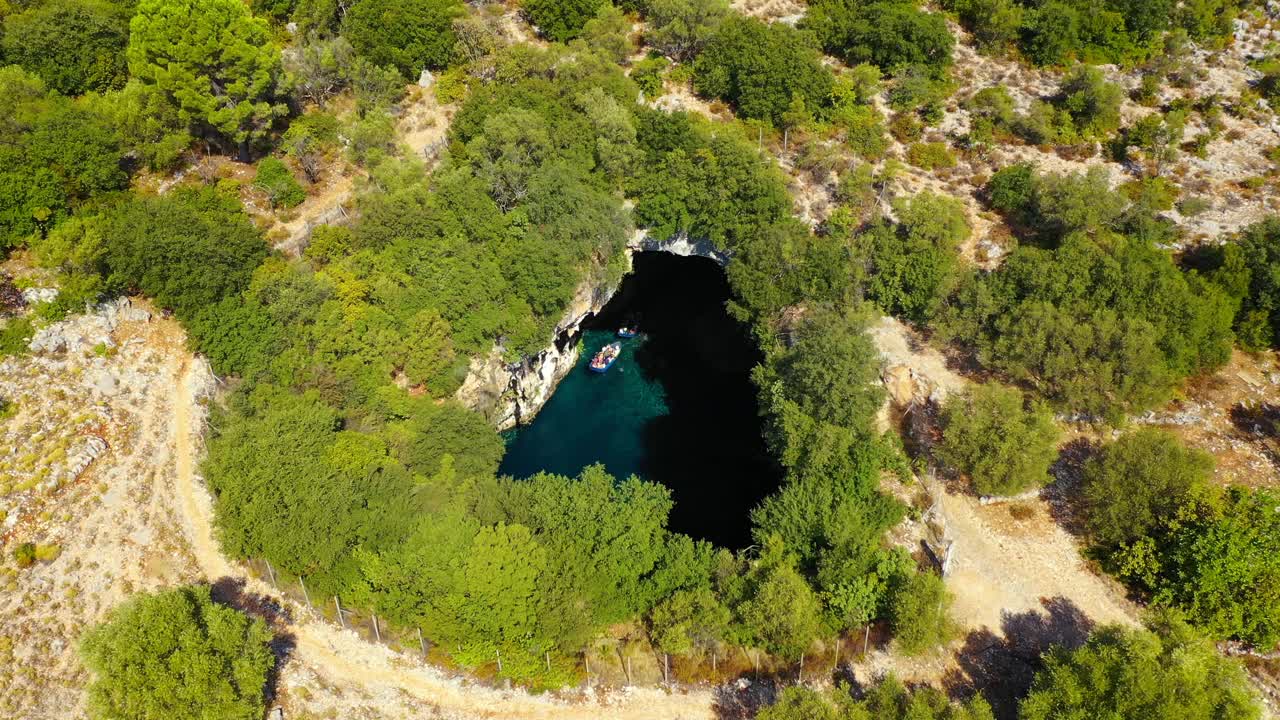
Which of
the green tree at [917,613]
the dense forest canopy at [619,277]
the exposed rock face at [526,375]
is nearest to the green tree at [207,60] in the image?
the dense forest canopy at [619,277]

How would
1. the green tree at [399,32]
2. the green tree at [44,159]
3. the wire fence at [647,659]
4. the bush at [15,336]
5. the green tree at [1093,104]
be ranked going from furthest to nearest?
1. the green tree at [399,32]
2. the green tree at [1093,104]
3. the green tree at [44,159]
4. the bush at [15,336]
5. the wire fence at [647,659]

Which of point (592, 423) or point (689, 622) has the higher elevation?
point (689, 622)

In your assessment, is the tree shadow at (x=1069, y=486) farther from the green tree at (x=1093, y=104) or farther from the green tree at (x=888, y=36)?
the green tree at (x=888, y=36)

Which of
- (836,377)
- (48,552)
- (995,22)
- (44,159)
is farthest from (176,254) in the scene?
(995,22)

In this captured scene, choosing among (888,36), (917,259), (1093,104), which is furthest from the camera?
(888,36)

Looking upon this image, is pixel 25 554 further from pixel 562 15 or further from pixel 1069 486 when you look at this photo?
pixel 562 15

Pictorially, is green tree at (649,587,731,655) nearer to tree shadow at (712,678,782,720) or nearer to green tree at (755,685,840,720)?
tree shadow at (712,678,782,720)

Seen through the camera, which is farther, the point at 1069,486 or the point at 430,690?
the point at 1069,486
